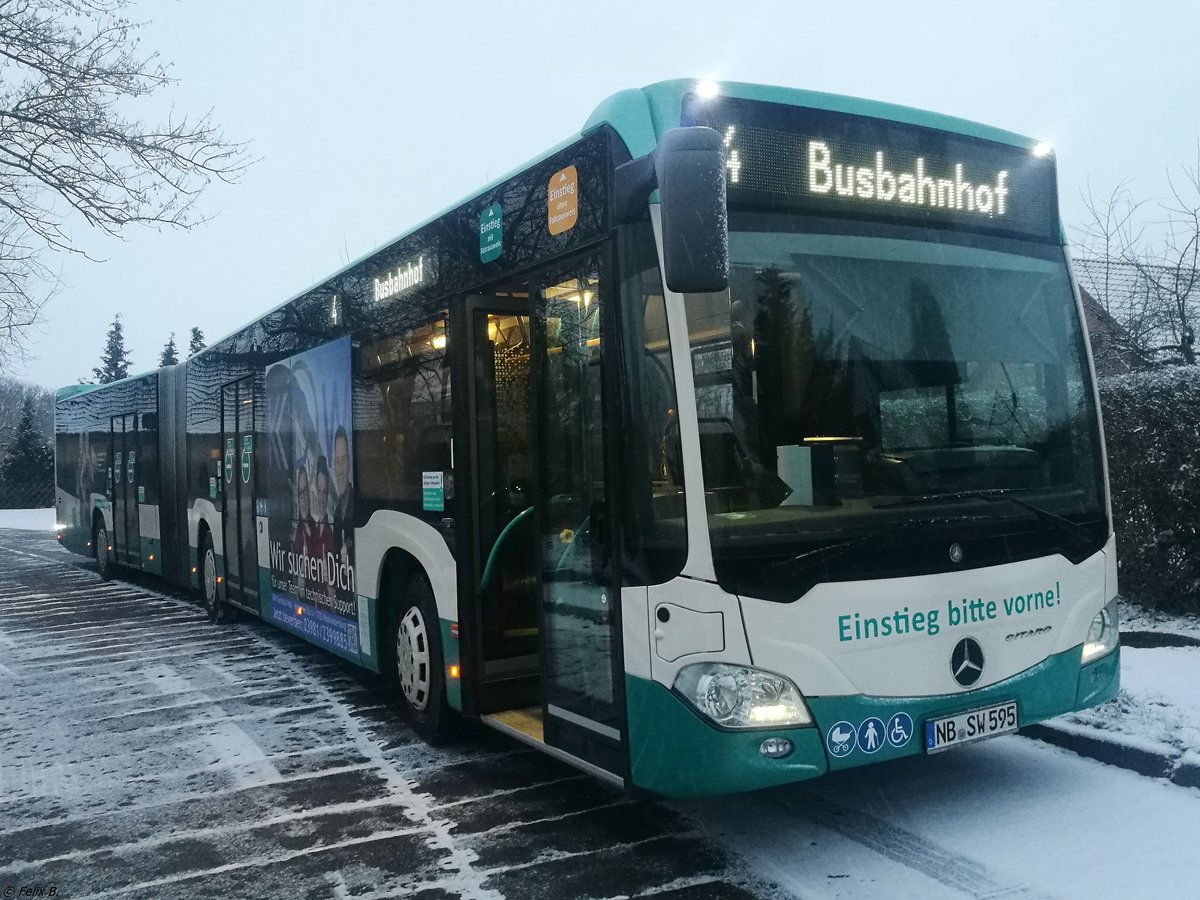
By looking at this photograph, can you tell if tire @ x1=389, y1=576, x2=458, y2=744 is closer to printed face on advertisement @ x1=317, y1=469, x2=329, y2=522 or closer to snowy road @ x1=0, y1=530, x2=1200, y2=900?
snowy road @ x1=0, y1=530, x2=1200, y2=900

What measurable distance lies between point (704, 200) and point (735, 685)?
1.80 m

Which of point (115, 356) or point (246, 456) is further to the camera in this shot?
point (115, 356)

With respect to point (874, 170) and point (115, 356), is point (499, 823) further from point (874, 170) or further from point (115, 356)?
point (115, 356)

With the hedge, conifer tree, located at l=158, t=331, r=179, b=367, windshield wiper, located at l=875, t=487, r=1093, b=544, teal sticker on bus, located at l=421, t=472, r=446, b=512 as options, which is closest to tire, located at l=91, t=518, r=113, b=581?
teal sticker on bus, located at l=421, t=472, r=446, b=512

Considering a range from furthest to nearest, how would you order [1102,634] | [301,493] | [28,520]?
1. [28,520]
2. [301,493]
3. [1102,634]

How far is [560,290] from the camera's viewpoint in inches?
193

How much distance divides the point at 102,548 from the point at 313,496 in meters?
11.0

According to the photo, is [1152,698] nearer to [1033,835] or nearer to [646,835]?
[1033,835]

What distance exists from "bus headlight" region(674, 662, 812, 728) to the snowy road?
65 centimetres

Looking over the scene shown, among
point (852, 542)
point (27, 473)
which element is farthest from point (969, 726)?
point (27, 473)

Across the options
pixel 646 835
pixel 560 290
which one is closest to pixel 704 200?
pixel 560 290

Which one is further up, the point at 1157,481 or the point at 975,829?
the point at 1157,481

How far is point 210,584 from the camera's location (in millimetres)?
12078

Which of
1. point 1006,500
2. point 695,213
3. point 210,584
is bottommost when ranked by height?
point 210,584
